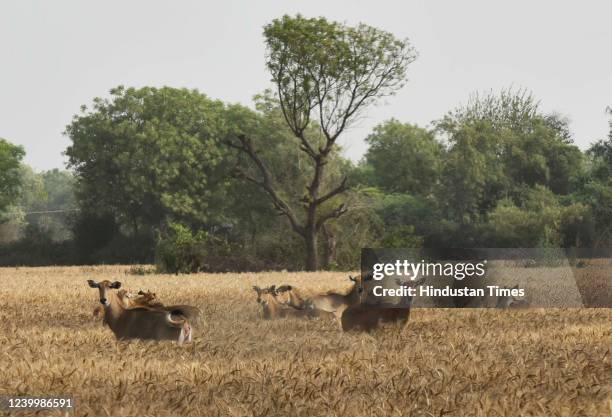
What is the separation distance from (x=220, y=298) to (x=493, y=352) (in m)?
12.2

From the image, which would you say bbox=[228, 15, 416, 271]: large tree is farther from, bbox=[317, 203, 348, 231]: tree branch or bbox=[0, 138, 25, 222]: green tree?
bbox=[0, 138, 25, 222]: green tree

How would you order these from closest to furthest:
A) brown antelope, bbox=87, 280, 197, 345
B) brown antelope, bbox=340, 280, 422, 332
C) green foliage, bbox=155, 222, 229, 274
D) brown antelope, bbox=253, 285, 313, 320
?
brown antelope, bbox=87, 280, 197, 345, brown antelope, bbox=340, 280, 422, 332, brown antelope, bbox=253, 285, 313, 320, green foliage, bbox=155, 222, 229, 274

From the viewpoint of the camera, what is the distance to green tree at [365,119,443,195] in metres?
92.9

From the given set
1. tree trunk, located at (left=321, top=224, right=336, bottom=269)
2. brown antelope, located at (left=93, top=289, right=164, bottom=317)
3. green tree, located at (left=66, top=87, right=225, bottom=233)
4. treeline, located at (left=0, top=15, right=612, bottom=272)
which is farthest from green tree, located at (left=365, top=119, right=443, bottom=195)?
brown antelope, located at (left=93, top=289, right=164, bottom=317)

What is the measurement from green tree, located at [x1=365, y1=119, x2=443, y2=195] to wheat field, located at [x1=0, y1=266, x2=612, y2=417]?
7429cm

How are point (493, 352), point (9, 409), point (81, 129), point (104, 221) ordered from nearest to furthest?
point (9, 409) < point (493, 352) < point (104, 221) < point (81, 129)

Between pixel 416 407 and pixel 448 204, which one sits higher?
pixel 448 204

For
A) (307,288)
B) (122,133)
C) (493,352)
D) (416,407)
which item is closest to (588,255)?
(307,288)

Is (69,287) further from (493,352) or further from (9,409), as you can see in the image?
(9,409)

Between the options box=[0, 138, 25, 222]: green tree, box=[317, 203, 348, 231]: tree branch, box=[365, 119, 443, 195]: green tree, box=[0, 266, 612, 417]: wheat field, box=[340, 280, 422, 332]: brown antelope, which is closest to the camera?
box=[0, 266, 612, 417]: wheat field

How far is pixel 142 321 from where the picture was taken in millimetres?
13586

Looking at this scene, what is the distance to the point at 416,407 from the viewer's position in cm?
778

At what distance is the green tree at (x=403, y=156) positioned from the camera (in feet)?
305

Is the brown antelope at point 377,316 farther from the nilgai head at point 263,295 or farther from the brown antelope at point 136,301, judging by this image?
the nilgai head at point 263,295
